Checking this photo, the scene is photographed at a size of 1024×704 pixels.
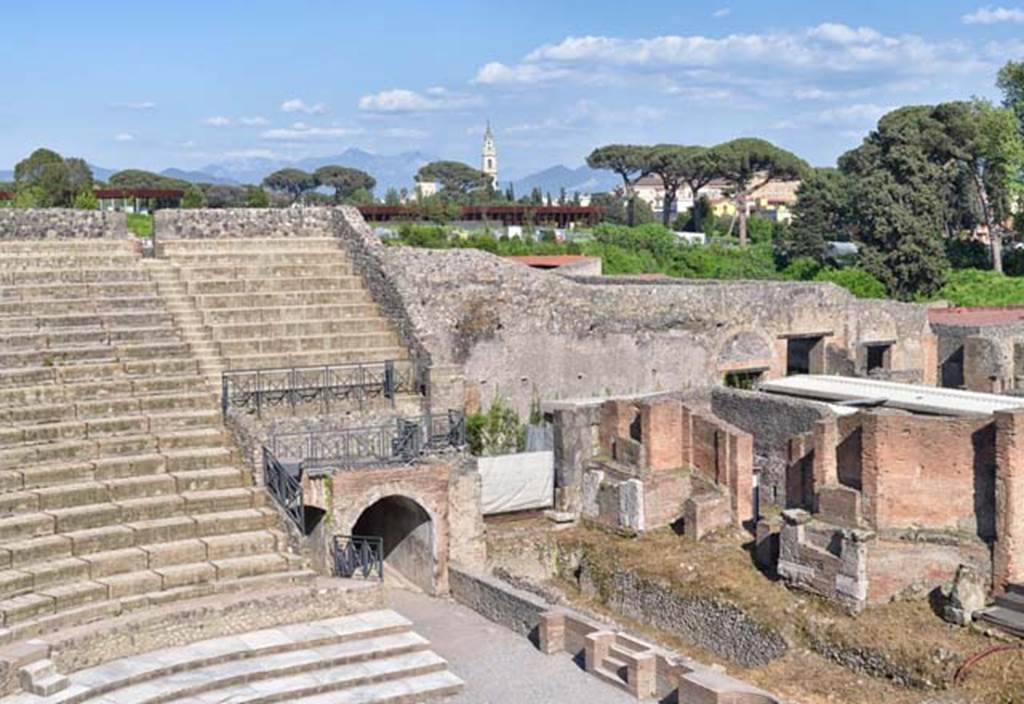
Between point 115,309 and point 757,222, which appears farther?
point 757,222

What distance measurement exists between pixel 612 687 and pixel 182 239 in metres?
13.6

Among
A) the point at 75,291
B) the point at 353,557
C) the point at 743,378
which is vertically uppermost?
the point at 75,291

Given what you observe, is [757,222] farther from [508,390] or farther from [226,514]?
[226,514]

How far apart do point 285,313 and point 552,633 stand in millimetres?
8675

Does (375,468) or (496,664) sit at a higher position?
(375,468)

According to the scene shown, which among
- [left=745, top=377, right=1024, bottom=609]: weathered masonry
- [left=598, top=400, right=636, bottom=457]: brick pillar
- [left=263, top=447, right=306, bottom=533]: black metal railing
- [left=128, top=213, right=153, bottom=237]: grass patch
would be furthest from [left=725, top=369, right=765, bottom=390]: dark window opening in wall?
[left=128, top=213, right=153, bottom=237]: grass patch

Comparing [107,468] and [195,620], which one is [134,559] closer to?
[195,620]

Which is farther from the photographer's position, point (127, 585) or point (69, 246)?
point (69, 246)

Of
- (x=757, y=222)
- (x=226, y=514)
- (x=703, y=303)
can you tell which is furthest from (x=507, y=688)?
(x=757, y=222)

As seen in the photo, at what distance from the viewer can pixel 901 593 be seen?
16500mm

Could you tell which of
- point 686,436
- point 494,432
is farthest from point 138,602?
point 494,432

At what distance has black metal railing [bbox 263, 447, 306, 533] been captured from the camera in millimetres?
16438

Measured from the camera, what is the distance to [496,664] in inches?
594

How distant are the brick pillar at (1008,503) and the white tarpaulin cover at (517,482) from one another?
821 centimetres
